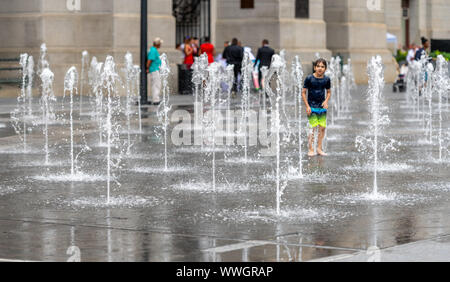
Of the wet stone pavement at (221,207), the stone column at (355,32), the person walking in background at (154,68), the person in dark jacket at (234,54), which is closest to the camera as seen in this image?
the wet stone pavement at (221,207)

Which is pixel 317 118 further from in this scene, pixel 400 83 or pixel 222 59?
pixel 400 83

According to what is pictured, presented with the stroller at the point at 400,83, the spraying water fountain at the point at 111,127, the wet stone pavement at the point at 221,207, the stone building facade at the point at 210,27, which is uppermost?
the stone building facade at the point at 210,27

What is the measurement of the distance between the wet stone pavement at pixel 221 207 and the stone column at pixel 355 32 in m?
25.2

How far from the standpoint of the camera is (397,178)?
1238 centimetres

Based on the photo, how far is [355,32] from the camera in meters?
41.5

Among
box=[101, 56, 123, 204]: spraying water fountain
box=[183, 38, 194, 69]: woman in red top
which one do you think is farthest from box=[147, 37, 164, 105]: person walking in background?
box=[183, 38, 194, 69]: woman in red top

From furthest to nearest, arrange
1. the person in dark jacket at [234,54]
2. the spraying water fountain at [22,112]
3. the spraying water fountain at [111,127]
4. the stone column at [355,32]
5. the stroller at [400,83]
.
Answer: the stone column at [355,32] < the stroller at [400,83] < the person in dark jacket at [234,54] < the spraying water fountain at [22,112] < the spraying water fountain at [111,127]

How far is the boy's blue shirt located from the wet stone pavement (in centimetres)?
76

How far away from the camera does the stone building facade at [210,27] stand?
100 feet

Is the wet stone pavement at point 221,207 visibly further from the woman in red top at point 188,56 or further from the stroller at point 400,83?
the stroller at point 400,83

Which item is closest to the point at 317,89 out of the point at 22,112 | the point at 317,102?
the point at 317,102

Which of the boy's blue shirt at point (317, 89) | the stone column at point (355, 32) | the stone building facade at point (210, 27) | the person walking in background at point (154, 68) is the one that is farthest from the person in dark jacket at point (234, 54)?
the boy's blue shirt at point (317, 89)

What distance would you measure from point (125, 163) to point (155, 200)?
3.46 meters

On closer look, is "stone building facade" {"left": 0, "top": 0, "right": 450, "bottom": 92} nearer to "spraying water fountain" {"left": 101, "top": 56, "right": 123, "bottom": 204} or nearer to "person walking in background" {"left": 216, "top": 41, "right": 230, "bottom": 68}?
"spraying water fountain" {"left": 101, "top": 56, "right": 123, "bottom": 204}
